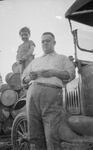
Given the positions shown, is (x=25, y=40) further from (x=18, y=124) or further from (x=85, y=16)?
(x=85, y=16)

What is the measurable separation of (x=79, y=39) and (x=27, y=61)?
2.99 m

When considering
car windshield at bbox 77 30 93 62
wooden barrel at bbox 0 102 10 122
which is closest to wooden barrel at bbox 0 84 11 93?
wooden barrel at bbox 0 102 10 122

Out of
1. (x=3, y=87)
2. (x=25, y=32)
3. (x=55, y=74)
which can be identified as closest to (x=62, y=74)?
(x=55, y=74)

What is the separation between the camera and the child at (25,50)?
5344mm

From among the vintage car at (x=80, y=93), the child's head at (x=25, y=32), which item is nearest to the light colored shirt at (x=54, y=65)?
the vintage car at (x=80, y=93)

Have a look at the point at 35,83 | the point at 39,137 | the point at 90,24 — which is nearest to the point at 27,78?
the point at 35,83

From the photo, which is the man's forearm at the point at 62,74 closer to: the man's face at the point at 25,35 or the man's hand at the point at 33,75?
the man's hand at the point at 33,75

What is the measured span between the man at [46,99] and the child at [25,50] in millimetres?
2516

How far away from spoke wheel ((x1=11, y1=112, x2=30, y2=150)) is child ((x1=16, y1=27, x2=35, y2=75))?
6.79ft

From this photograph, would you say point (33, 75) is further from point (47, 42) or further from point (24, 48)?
point (24, 48)

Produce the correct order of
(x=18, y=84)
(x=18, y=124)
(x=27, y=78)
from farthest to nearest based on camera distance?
(x=18, y=84) → (x=18, y=124) → (x=27, y=78)

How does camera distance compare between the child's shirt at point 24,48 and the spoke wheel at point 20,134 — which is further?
the child's shirt at point 24,48

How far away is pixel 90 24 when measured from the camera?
2705 mm

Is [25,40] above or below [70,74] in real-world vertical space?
above
